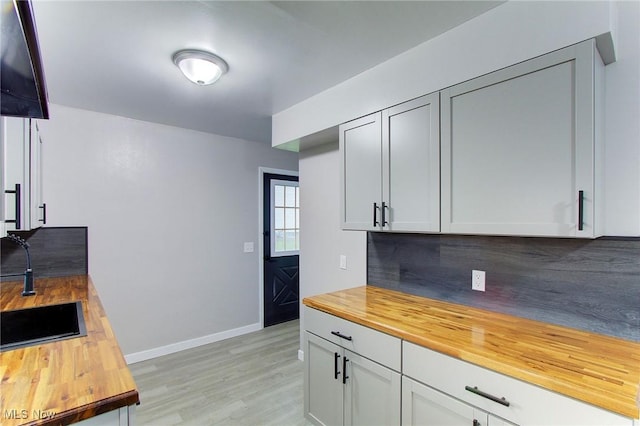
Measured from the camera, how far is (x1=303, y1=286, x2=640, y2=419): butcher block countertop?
3.34 ft

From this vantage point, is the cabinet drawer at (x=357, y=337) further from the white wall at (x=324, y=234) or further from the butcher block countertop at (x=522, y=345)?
the white wall at (x=324, y=234)

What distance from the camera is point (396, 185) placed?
6.44 feet

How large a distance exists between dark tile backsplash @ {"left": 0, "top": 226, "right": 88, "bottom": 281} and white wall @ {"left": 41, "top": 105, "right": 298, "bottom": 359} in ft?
0.28

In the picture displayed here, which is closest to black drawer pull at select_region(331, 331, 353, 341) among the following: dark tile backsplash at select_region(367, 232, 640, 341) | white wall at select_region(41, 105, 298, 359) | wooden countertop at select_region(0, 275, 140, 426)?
dark tile backsplash at select_region(367, 232, 640, 341)

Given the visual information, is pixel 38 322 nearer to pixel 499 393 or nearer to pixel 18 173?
pixel 18 173

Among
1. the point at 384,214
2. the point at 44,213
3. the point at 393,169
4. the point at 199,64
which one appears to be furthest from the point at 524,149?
the point at 44,213

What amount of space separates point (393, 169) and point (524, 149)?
0.71 m

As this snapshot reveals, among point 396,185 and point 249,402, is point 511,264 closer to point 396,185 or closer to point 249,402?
point 396,185

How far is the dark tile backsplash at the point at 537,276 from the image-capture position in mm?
1370

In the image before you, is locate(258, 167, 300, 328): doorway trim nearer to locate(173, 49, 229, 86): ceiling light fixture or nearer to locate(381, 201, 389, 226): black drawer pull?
locate(173, 49, 229, 86): ceiling light fixture

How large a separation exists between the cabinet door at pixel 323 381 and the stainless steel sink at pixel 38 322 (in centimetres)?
131

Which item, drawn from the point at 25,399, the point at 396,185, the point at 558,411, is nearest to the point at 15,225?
the point at 25,399

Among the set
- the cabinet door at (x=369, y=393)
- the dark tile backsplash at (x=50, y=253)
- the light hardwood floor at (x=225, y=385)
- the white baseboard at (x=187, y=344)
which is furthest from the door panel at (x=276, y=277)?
the cabinet door at (x=369, y=393)

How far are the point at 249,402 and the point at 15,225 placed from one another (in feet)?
6.39
